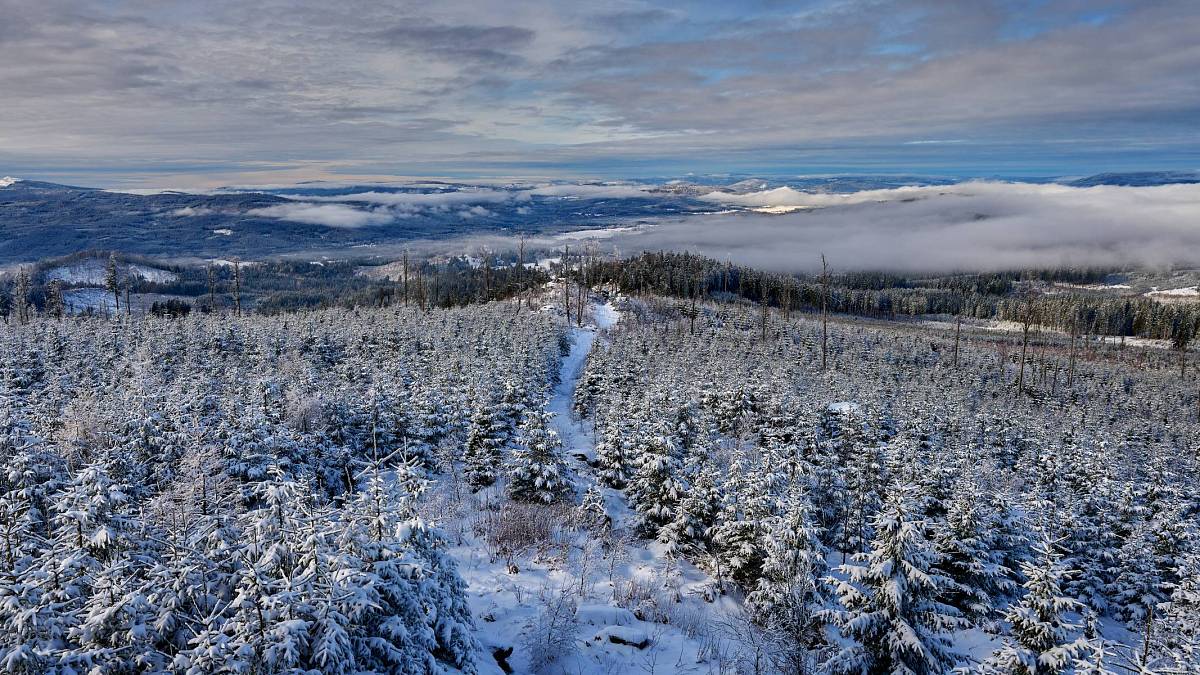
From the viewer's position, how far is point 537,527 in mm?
18156

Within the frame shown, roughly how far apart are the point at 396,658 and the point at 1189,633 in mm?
20628

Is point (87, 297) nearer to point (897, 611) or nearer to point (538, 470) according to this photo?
point (538, 470)

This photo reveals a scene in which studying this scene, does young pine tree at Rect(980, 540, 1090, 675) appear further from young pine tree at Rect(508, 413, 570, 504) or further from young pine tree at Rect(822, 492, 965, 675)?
young pine tree at Rect(508, 413, 570, 504)

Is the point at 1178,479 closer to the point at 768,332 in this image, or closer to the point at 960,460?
the point at 960,460

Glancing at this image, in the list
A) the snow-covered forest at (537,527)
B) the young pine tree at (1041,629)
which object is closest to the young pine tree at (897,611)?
the snow-covered forest at (537,527)

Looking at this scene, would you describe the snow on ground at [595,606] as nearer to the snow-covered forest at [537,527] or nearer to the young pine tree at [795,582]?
the snow-covered forest at [537,527]

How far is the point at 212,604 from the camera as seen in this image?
7.79 metres

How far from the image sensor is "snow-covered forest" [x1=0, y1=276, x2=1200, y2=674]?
747cm

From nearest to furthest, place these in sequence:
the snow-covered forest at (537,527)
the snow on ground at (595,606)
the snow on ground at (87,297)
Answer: the snow-covered forest at (537,527) < the snow on ground at (595,606) < the snow on ground at (87,297)

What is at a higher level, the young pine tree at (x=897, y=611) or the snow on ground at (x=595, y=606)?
the young pine tree at (x=897, y=611)

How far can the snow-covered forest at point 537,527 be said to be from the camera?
24.5 ft

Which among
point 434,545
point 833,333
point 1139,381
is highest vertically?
point 434,545

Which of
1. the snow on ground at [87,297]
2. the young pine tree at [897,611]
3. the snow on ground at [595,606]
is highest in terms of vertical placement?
the young pine tree at [897,611]

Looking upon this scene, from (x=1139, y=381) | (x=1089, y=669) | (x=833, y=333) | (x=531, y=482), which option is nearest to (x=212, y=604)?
(x=1089, y=669)
